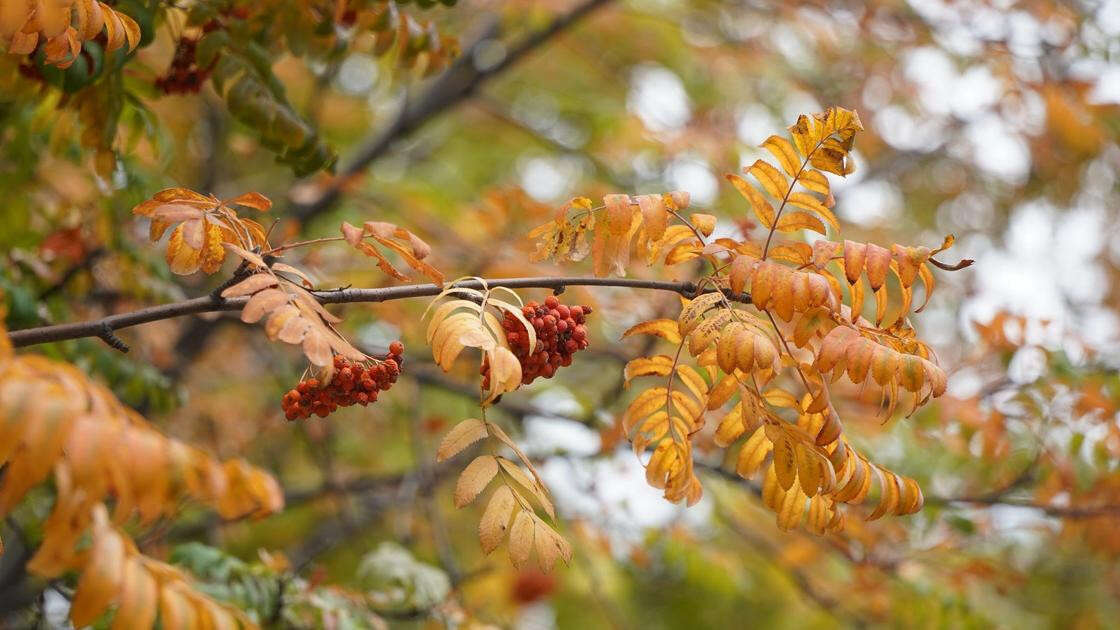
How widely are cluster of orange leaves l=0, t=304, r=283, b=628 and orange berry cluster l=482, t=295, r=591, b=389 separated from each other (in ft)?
2.07

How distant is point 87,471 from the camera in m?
1.40

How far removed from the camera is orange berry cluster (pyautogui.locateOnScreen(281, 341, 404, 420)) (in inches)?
76.7

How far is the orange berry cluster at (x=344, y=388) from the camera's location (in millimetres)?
1949

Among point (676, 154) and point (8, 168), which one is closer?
point (8, 168)

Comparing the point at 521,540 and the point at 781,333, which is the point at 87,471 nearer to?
the point at 521,540

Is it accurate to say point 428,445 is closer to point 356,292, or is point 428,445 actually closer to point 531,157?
point 531,157

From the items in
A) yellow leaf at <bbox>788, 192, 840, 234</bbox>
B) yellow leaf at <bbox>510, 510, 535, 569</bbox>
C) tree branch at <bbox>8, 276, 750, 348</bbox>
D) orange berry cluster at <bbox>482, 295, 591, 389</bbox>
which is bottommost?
yellow leaf at <bbox>510, 510, 535, 569</bbox>

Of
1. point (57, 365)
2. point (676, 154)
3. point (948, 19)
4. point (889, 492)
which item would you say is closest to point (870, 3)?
point (948, 19)

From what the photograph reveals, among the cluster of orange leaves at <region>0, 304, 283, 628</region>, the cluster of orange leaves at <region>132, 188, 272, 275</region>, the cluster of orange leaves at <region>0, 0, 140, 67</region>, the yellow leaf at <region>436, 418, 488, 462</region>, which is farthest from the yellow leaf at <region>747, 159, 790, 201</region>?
the cluster of orange leaves at <region>0, 0, 140, 67</region>

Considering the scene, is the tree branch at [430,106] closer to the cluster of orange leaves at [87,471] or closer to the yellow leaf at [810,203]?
the yellow leaf at [810,203]

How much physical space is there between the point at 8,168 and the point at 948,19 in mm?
5092

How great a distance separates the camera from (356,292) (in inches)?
77.4

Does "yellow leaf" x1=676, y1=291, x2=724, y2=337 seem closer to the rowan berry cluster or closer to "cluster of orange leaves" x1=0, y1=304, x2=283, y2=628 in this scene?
"cluster of orange leaves" x1=0, y1=304, x2=283, y2=628

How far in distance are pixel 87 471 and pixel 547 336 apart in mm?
870
